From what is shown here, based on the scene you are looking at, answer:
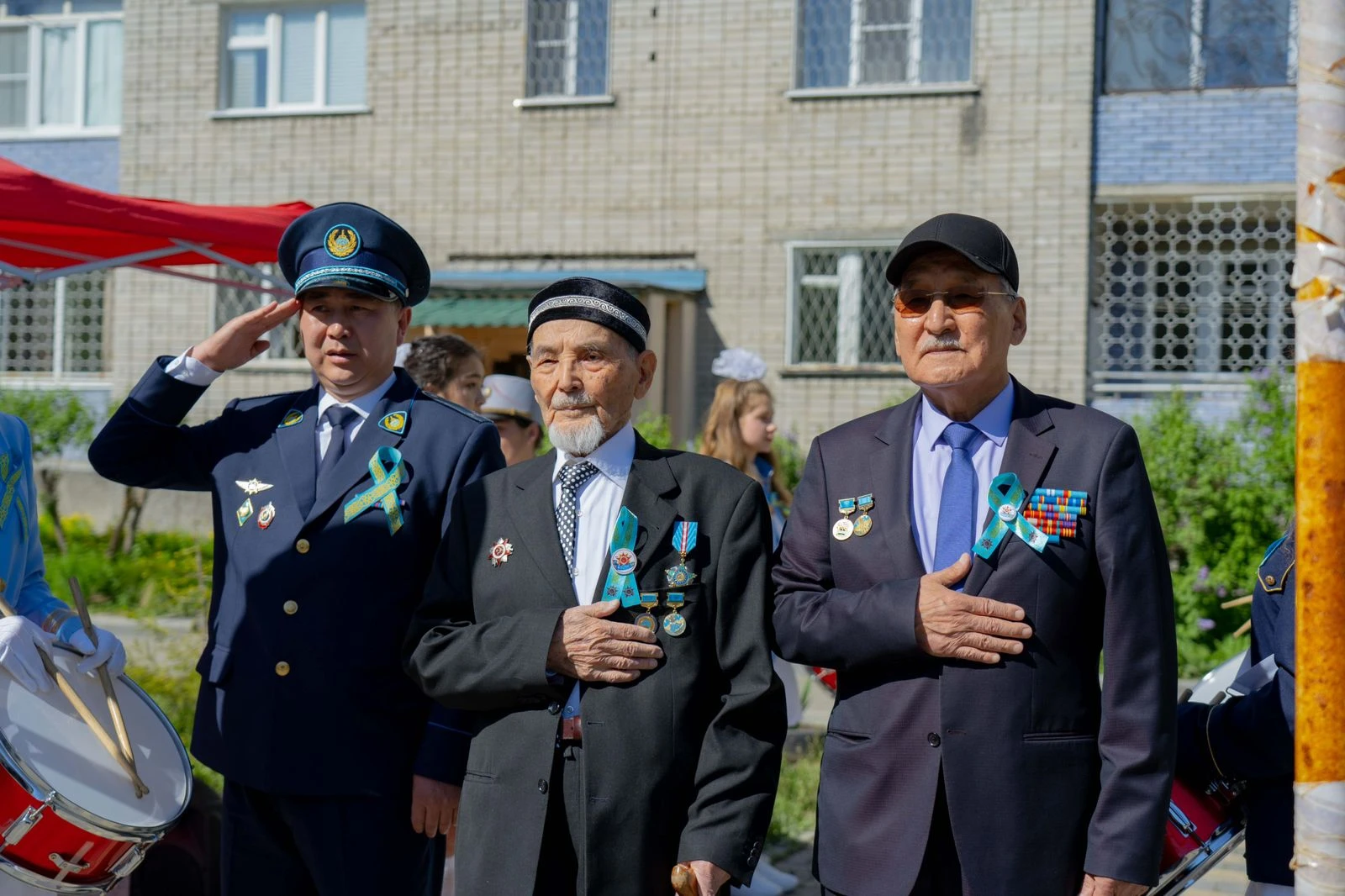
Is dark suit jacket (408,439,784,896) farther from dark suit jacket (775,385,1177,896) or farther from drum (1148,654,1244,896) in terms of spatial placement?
drum (1148,654,1244,896)

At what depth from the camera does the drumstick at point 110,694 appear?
127 inches

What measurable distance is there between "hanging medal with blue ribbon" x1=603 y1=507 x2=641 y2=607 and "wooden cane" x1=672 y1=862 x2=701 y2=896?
0.54m

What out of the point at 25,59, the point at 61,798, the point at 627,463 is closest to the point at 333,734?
the point at 61,798

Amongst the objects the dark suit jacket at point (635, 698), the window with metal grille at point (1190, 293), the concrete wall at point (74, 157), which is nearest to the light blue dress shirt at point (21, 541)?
the dark suit jacket at point (635, 698)

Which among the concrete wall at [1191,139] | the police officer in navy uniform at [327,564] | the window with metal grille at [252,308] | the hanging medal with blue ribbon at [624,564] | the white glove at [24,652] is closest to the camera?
the hanging medal with blue ribbon at [624,564]

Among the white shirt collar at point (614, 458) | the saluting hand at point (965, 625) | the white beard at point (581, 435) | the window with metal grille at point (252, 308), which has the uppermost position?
the window with metal grille at point (252, 308)

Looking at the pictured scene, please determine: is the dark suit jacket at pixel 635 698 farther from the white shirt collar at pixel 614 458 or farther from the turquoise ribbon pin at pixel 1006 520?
the turquoise ribbon pin at pixel 1006 520

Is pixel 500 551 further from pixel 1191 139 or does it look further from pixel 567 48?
pixel 567 48

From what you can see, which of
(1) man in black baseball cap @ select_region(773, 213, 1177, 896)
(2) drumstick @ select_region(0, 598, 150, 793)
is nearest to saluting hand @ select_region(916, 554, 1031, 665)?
(1) man in black baseball cap @ select_region(773, 213, 1177, 896)

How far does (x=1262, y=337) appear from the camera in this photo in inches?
528

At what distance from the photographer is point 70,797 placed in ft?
9.82

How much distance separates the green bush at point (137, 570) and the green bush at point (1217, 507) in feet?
20.4

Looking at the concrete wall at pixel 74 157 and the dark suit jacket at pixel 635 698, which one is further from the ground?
the concrete wall at pixel 74 157

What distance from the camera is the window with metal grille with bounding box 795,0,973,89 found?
13.8 m
